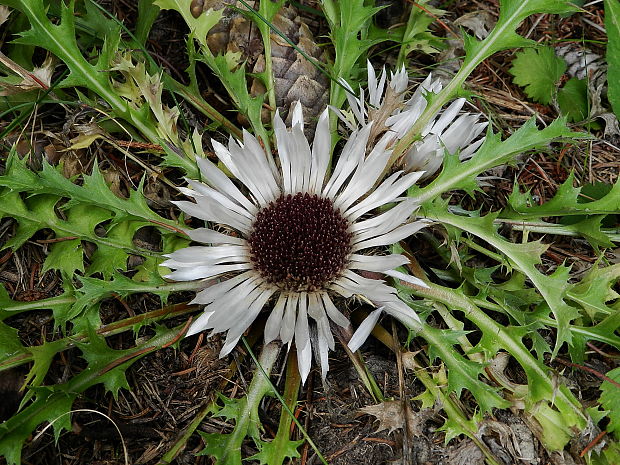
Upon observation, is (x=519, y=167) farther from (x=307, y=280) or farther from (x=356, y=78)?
(x=307, y=280)

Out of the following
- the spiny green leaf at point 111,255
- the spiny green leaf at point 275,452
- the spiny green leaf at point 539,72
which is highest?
the spiny green leaf at point 539,72

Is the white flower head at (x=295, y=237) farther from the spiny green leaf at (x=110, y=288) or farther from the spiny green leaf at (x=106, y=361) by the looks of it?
the spiny green leaf at (x=106, y=361)

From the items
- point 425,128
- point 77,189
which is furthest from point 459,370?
point 77,189

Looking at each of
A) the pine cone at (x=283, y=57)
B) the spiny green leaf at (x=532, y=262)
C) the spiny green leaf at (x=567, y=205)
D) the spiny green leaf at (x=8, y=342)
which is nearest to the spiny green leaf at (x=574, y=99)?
the spiny green leaf at (x=567, y=205)

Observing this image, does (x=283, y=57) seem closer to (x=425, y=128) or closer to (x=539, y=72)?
(x=425, y=128)

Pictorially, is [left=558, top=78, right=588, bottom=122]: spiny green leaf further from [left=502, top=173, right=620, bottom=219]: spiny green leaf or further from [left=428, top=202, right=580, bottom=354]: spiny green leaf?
[left=428, top=202, right=580, bottom=354]: spiny green leaf

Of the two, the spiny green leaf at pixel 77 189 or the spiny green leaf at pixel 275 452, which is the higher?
the spiny green leaf at pixel 77 189
